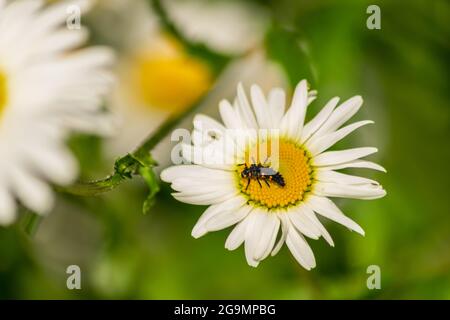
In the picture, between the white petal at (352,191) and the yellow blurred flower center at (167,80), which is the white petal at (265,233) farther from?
the yellow blurred flower center at (167,80)

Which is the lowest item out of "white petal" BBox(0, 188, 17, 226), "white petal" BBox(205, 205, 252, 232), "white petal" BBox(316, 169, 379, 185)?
"white petal" BBox(0, 188, 17, 226)

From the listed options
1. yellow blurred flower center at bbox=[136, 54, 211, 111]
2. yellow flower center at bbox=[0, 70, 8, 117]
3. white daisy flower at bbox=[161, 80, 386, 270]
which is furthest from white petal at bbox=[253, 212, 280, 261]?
yellow blurred flower center at bbox=[136, 54, 211, 111]

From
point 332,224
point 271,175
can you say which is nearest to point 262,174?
point 271,175

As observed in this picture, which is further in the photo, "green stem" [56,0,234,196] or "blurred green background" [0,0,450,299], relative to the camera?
"blurred green background" [0,0,450,299]

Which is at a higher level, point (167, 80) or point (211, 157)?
point (167, 80)

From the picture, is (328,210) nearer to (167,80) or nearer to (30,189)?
(30,189)

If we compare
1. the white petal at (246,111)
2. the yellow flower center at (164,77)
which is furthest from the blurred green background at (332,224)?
the white petal at (246,111)

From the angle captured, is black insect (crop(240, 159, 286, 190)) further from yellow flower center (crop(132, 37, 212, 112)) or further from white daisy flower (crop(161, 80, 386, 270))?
yellow flower center (crop(132, 37, 212, 112))

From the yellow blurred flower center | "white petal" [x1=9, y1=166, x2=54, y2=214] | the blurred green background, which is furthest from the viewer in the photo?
the yellow blurred flower center

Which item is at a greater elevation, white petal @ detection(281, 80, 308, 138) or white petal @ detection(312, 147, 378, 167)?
white petal @ detection(281, 80, 308, 138)
